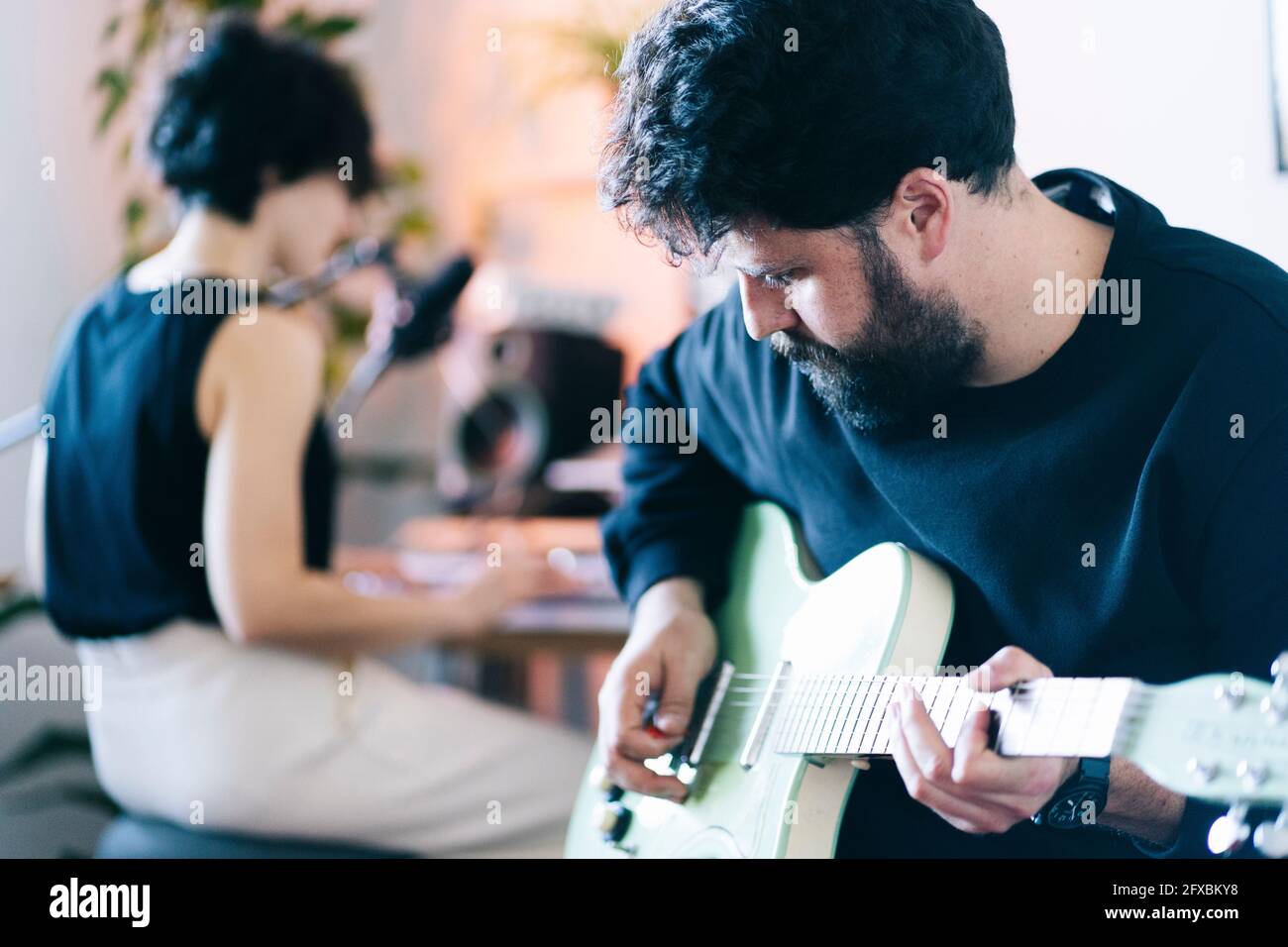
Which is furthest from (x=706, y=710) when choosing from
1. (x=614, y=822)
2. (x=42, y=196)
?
(x=42, y=196)

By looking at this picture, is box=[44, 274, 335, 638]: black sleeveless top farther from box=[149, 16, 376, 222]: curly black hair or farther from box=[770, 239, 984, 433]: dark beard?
box=[770, 239, 984, 433]: dark beard

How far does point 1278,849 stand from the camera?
62 centimetres

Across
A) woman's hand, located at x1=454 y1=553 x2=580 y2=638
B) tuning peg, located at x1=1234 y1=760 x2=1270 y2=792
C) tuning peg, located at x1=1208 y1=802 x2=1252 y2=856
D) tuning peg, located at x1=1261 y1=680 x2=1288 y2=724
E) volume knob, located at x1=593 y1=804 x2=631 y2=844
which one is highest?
tuning peg, located at x1=1261 y1=680 x2=1288 y2=724

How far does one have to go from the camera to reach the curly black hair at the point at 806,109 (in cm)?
80

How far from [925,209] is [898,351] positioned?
0.33 feet

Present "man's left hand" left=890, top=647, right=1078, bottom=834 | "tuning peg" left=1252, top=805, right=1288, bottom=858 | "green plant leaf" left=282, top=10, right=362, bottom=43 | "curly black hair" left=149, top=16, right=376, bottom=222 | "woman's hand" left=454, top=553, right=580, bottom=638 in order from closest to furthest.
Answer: "tuning peg" left=1252, top=805, right=1288, bottom=858 < "man's left hand" left=890, top=647, right=1078, bottom=834 < "curly black hair" left=149, top=16, right=376, bottom=222 < "woman's hand" left=454, top=553, right=580, bottom=638 < "green plant leaf" left=282, top=10, right=362, bottom=43

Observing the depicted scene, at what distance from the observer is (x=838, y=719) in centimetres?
87

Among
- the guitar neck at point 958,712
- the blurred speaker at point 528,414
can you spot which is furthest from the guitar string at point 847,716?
the blurred speaker at point 528,414

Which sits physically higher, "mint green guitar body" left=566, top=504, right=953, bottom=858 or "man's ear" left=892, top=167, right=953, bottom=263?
"man's ear" left=892, top=167, right=953, bottom=263

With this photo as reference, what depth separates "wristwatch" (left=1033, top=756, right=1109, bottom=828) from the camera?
29.0 inches

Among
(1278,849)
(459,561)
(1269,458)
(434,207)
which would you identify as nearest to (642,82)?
(1269,458)

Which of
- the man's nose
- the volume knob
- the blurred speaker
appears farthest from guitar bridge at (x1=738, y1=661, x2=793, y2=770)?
the blurred speaker

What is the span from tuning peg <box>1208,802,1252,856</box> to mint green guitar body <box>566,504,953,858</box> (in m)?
0.22

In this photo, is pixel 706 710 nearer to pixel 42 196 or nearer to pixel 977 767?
pixel 977 767
